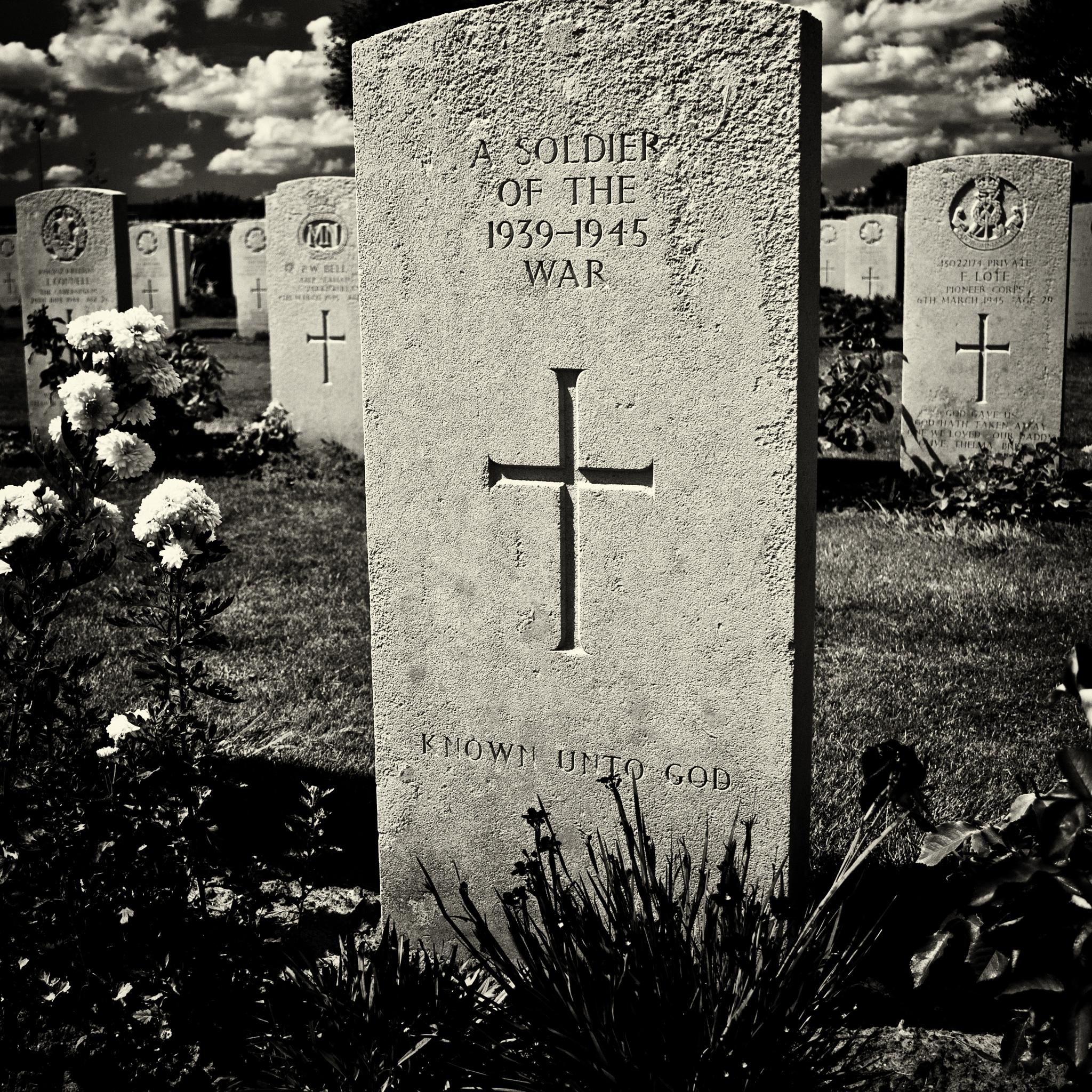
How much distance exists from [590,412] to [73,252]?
8655mm

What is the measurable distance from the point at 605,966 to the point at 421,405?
4.22ft

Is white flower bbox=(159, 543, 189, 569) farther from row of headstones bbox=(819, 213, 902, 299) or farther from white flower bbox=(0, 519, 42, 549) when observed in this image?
row of headstones bbox=(819, 213, 902, 299)

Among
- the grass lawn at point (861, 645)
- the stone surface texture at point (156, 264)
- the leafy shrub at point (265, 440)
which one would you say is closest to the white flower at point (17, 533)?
the grass lawn at point (861, 645)

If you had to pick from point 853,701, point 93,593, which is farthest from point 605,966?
point 93,593

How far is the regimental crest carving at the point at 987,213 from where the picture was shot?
26.5 feet

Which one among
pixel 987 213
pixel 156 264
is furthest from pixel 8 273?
pixel 987 213

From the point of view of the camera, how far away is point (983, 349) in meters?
8.33

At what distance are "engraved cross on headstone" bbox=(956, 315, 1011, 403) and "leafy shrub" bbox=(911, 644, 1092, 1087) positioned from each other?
6441 millimetres

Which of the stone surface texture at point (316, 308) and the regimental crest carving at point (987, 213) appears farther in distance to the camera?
the stone surface texture at point (316, 308)

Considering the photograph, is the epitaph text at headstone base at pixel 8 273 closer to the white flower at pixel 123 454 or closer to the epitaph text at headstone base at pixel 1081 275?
the epitaph text at headstone base at pixel 1081 275

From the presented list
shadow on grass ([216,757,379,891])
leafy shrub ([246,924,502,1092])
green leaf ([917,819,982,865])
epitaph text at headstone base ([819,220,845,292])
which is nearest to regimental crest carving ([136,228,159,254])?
epitaph text at headstone base ([819,220,845,292])

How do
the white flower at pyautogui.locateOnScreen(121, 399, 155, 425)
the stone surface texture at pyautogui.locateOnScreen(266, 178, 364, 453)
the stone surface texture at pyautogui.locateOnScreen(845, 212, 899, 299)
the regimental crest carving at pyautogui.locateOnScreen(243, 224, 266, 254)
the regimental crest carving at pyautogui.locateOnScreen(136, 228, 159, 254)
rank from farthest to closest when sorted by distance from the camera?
1. the regimental crest carving at pyautogui.locateOnScreen(136, 228, 159, 254)
2. the regimental crest carving at pyautogui.locateOnScreen(243, 224, 266, 254)
3. the stone surface texture at pyautogui.locateOnScreen(845, 212, 899, 299)
4. the stone surface texture at pyautogui.locateOnScreen(266, 178, 364, 453)
5. the white flower at pyautogui.locateOnScreen(121, 399, 155, 425)

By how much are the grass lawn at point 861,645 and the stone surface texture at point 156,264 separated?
1452 centimetres

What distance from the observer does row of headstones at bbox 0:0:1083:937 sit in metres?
2.52
